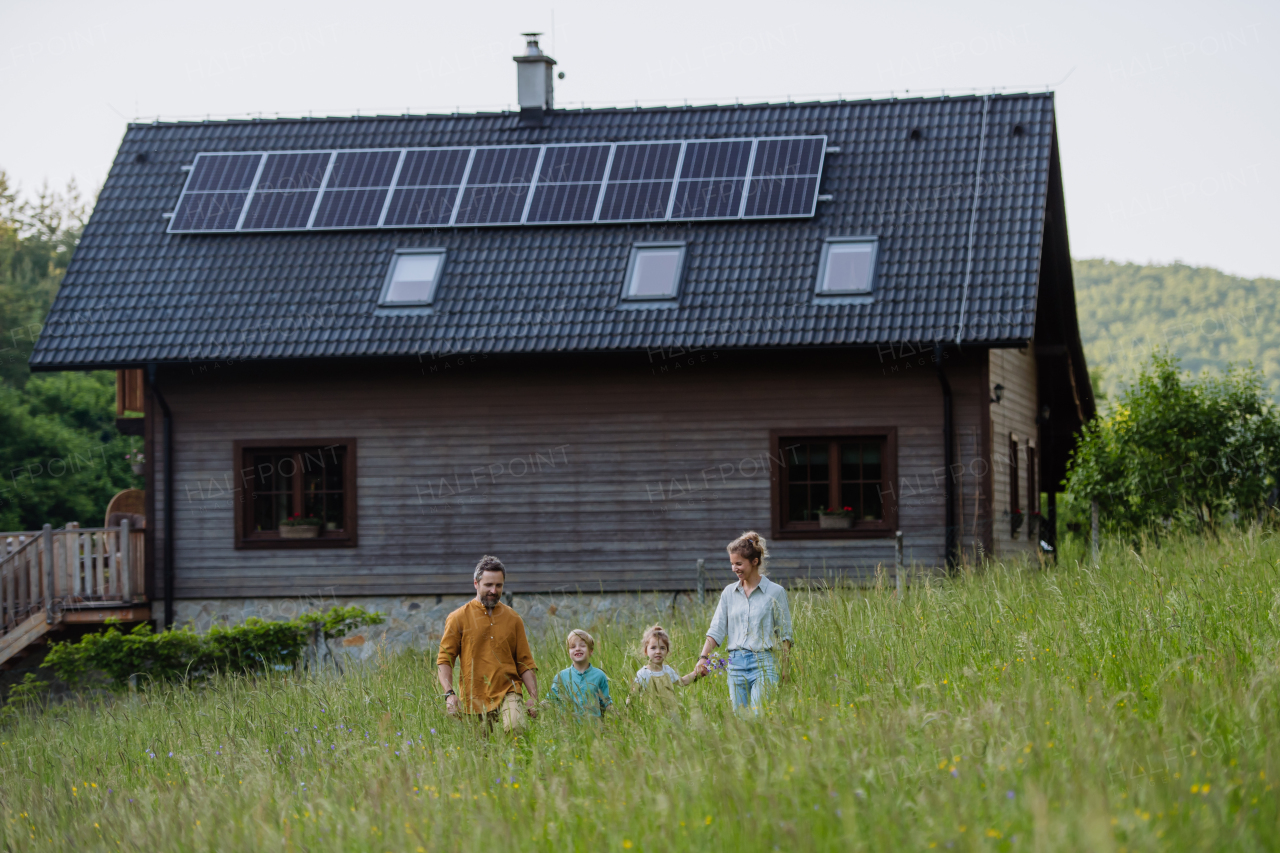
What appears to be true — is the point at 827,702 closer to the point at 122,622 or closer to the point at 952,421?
the point at 952,421

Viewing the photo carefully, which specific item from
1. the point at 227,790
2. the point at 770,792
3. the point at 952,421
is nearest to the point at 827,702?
the point at 770,792

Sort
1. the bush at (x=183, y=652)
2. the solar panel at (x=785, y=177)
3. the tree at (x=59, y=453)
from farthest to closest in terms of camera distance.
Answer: the tree at (x=59, y=453) → the solar panel at (x=785, y=177) → the bush at (x=183, y=652)

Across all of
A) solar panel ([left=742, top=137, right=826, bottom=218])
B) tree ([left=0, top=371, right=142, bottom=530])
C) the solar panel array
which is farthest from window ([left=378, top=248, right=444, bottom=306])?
tree ([left=0, top=371, right=142, bottom=530])

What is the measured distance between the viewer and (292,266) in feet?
58.1

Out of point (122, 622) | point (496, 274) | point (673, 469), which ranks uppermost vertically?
point (496, 274)

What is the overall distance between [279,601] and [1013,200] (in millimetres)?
10889

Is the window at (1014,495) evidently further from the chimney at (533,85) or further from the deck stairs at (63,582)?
the deck stairs at (63,582)

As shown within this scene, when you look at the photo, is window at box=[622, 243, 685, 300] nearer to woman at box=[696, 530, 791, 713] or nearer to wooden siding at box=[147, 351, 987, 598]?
wooden siding at box=[147, 351, 987, 598]

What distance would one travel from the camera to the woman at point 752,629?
783 centimetres

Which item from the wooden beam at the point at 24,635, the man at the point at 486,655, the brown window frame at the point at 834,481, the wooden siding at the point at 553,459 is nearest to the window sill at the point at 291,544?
the wooden siding at the point at 553,459

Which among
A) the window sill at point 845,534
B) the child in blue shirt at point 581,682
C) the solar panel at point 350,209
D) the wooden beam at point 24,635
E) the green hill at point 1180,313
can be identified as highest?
the green hill at point 1180,313

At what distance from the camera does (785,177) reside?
17.6 meters

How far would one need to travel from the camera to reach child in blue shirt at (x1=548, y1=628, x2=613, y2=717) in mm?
7766

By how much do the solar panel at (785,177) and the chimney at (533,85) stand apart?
11.6ft
